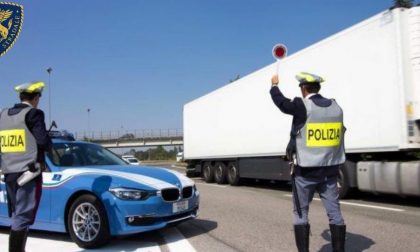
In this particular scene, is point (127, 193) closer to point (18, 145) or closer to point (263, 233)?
point (18, 145)

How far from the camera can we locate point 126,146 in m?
84.8

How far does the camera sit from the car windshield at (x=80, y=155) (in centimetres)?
761

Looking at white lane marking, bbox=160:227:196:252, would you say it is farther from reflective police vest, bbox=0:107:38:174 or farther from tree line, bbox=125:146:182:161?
tree line, bbox=125:146:182:161

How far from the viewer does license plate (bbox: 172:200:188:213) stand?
712 cm

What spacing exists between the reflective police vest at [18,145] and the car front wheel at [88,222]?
1463mm

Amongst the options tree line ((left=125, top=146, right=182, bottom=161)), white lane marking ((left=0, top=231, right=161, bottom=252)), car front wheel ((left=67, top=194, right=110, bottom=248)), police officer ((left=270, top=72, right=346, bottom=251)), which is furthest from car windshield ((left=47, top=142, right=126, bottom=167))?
tree line ((left=125, top=146, right=182, bottom=161))

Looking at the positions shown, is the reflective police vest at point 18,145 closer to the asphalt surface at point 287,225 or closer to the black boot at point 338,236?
the asphalt surface at point 287,225

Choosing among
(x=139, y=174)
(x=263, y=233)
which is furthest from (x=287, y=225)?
(x=139, y=174)

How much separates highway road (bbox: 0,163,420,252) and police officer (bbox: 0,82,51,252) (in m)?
1.47

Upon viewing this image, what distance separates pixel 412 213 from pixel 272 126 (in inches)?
242

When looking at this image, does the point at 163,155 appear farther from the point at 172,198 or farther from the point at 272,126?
the point at 172,198

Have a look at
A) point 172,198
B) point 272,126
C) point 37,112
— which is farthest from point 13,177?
point 272,126

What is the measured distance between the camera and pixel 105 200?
670 cm

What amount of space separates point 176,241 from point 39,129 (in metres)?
2.66
